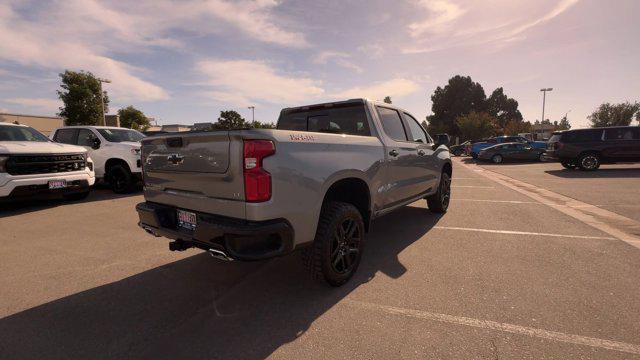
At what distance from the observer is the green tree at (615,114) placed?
49.2 m

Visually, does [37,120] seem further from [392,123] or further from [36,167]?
[392,123]

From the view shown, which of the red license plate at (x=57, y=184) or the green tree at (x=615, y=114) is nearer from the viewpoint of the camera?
the red license plate at (x=57, y=184)

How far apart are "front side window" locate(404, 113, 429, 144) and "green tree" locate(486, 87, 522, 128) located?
57242mm

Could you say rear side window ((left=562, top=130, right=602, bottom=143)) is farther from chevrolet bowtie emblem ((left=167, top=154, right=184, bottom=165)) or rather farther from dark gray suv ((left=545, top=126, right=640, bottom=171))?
chevrolet bowtie emblem ((left=167, top=154, right=184, bottom=165))

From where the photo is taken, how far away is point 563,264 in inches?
143

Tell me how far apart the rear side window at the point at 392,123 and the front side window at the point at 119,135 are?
7.91m

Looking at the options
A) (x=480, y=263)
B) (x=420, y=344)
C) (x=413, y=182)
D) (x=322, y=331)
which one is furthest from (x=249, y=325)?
(x=413, y=182)

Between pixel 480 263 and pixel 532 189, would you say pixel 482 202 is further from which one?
pixel 480 263

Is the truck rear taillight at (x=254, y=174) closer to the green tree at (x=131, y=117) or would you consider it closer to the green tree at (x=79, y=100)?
the green tree at (x=79, y=100)

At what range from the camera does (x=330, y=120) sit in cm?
415

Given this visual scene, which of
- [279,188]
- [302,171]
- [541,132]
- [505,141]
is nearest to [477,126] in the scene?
[541,132]

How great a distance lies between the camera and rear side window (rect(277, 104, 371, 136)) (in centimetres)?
396

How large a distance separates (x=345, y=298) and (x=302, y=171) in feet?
4.09

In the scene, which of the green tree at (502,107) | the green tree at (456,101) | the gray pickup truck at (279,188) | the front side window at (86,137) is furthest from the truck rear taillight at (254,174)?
the green tree at (502,107)
